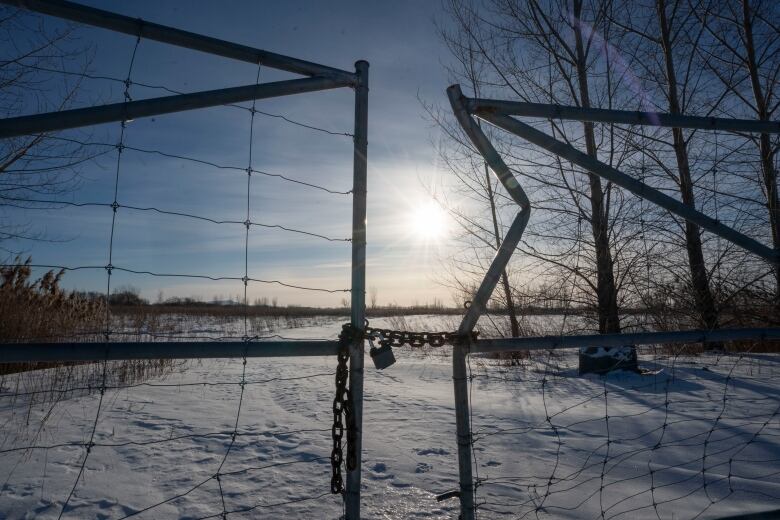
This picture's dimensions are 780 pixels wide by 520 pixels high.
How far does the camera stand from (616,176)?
2.52 metres

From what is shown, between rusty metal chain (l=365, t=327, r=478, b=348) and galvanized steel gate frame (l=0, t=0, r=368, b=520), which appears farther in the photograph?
rusty metal chain (l=365, t=327, r=478, b=348)

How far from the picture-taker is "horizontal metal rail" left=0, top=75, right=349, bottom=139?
5.26ft

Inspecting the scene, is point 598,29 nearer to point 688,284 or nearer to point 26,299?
point 688,284

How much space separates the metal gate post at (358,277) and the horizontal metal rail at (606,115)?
584 mm

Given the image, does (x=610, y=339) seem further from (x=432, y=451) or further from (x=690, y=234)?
(x=690, y=234)

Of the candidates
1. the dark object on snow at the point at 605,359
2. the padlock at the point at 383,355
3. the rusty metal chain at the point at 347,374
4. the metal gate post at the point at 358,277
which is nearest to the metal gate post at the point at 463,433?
the rusty metal chain at the point at 347,374

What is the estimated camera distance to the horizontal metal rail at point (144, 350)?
1503 mm

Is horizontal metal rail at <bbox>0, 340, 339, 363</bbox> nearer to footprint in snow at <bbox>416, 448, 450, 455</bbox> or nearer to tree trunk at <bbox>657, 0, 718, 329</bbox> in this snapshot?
footprint in snow at <bbox>416, 448, 450, 455</bbox>

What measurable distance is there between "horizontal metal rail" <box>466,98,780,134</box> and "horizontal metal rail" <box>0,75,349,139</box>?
808mm

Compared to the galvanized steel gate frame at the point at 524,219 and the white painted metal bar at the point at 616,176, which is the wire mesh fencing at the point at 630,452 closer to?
the galvanized steel gate frame at the point at 524,219

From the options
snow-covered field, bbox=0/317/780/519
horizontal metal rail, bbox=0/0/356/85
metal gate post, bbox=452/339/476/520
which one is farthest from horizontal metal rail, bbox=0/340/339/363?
horizontal metal rail, bbox=0/0/356/85

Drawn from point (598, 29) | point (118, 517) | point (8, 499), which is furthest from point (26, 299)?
point (598, 29)

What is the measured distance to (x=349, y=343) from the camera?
6.64 ft

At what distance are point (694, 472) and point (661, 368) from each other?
16.3ft
